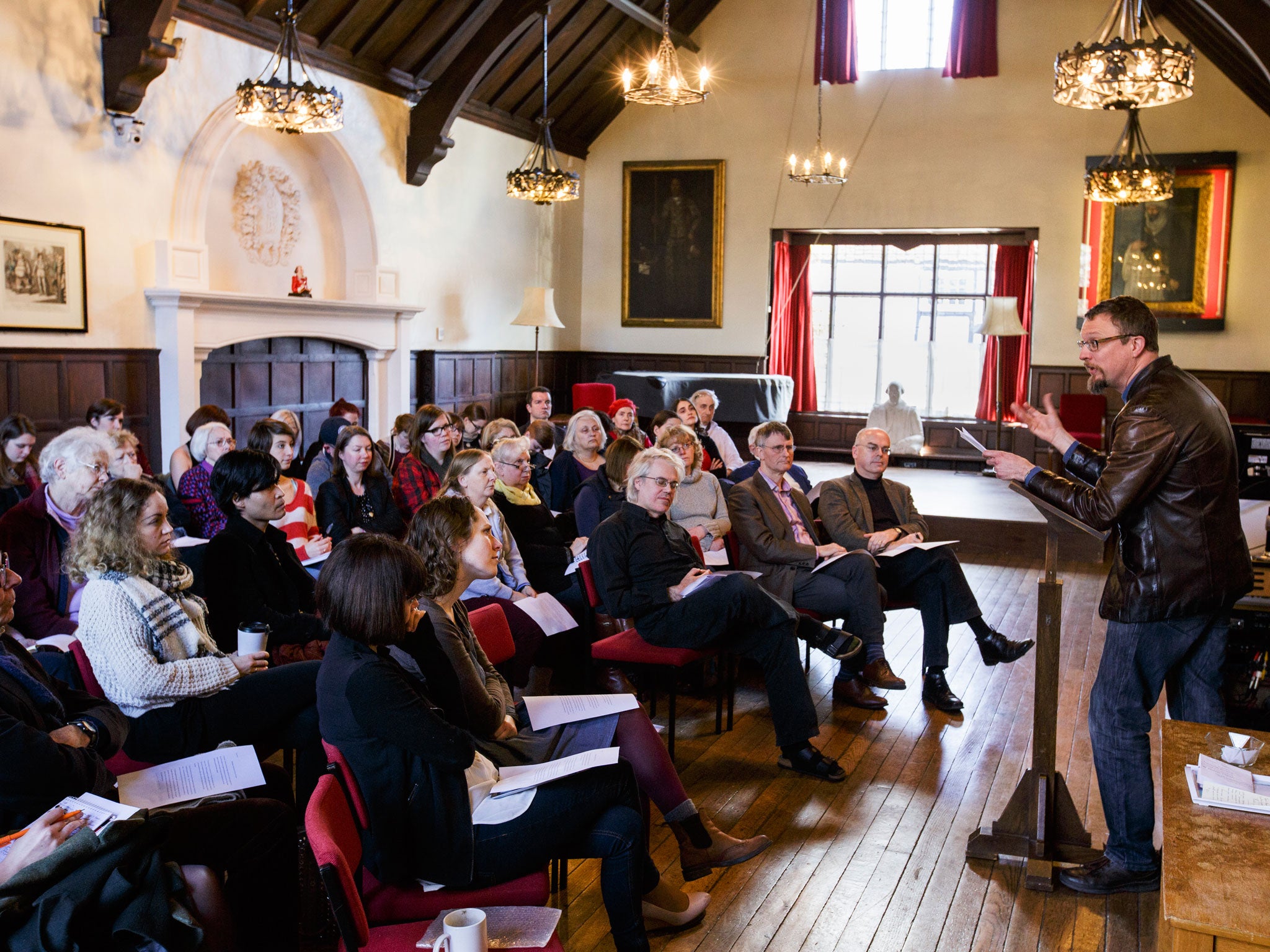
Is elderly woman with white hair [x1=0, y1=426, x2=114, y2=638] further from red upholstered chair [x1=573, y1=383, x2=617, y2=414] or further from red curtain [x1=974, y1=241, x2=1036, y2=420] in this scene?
red curtain [x1=974, y1=241, x2=1036, y2=420]

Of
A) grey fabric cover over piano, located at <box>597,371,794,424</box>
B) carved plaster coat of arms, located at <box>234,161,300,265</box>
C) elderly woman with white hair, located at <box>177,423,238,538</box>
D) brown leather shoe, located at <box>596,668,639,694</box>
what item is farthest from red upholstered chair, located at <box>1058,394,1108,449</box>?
elderly woman with white hair, located at <box>177,423,238,538</box>

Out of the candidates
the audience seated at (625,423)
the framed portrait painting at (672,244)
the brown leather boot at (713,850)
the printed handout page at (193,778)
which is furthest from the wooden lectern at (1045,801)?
the framed portrait painting at (672,244)

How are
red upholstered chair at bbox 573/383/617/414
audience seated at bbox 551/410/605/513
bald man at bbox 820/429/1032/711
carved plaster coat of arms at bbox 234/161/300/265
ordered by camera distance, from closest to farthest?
bald man at bbox 820/429/1032/711, audience seated at bbox 551/410/605/513, carved plaster coat of arms at bbox 234/161/300/265, red upholstered chair at bbox 573/383/617/414

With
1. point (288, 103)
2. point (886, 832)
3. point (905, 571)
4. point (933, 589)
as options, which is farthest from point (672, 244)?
point (886, 832)

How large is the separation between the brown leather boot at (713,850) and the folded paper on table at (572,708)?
0.35m

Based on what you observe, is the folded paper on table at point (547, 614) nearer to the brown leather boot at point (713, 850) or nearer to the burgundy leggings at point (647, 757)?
the brown leather boot at point (713, 850)

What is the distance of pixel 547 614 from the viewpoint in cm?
392

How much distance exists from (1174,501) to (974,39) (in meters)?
10.5

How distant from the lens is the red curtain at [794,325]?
13.1 m

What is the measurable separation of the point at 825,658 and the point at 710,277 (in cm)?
824

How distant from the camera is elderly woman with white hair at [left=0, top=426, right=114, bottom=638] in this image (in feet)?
11.6

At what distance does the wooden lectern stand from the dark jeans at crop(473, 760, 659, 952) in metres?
1.34

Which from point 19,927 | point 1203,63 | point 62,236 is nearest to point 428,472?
point 62,236

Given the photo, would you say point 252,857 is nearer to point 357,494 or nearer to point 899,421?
point 357,494
